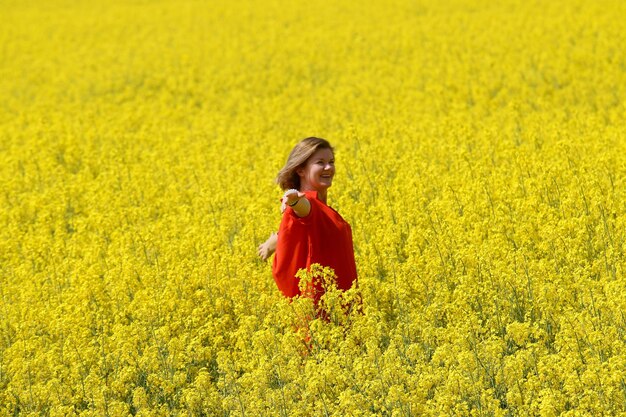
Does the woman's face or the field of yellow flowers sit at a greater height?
the woman's face

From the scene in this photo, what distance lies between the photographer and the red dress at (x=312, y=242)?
5.47 m

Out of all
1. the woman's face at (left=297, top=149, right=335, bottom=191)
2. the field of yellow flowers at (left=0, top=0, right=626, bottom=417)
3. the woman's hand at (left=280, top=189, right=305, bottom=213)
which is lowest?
the field of yellow flowers at (left=0, top=0, right=626, bottom=417)

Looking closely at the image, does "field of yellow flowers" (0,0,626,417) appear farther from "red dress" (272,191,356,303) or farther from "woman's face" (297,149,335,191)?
"woman's face" (297,149,335,191)

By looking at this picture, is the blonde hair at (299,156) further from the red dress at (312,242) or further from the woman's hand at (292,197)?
the woman's hand at (292,197)

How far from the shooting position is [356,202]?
8367 millimetres

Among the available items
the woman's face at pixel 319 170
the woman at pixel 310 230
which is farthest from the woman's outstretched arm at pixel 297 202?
the woman's face at pixel 319 170

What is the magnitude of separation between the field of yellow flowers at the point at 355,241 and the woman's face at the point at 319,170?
0.56m

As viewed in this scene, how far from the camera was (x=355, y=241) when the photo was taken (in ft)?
24.7

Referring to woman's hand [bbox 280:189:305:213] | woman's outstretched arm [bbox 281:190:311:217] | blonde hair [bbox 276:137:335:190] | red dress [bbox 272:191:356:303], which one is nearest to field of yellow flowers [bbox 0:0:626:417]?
red dress [bbox 272:191:356:303]

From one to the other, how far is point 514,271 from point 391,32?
14.2 m

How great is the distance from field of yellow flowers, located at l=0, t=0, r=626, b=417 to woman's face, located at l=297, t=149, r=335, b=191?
0.56 m

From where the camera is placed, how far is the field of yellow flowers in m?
5.17

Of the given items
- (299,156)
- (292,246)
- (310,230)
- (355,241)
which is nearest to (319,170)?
(299,156)

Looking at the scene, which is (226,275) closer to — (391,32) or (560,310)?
(560,310)
